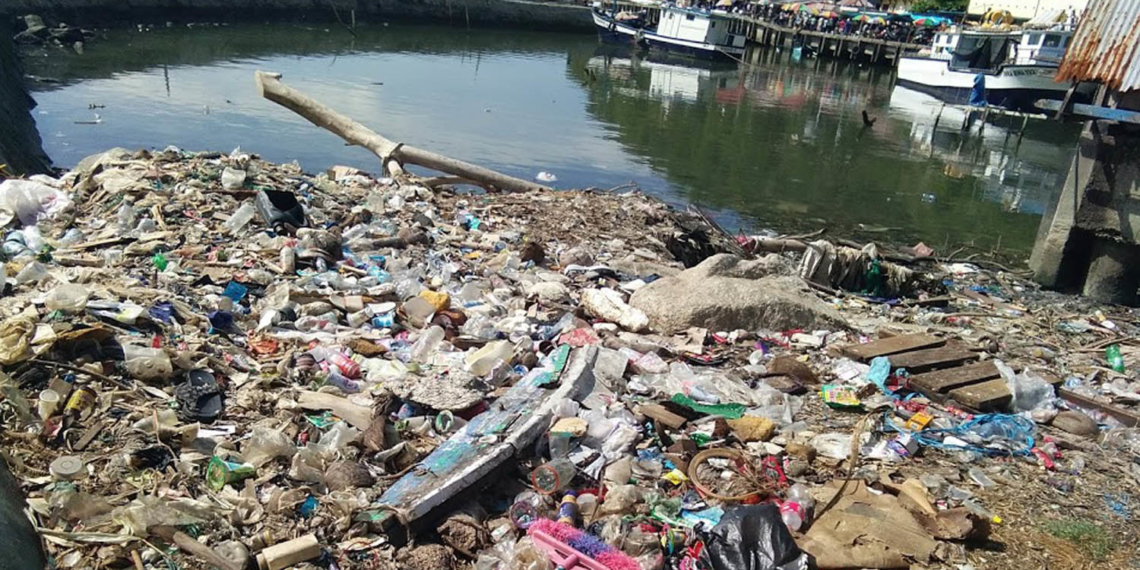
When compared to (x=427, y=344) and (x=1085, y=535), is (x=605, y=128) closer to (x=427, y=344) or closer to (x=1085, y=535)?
(x=427, y=344)

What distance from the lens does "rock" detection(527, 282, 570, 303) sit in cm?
589

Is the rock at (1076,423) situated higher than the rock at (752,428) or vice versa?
the rock at (752,428)

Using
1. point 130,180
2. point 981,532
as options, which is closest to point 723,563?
point 981,532

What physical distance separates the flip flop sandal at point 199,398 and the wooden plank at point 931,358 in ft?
13.9

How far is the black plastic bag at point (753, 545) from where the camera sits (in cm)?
301

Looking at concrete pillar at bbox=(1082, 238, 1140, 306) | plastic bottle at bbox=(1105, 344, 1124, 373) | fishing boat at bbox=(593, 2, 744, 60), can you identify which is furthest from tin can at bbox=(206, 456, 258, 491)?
fishing boat at bbox=(593, 2, 744, 60)

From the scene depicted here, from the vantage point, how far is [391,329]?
507 cm

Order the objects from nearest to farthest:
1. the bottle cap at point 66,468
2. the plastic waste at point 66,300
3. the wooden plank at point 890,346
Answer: the bottle cap at point 66,468
the plastic waste at point 66,300
the wooden plank at point 890,346

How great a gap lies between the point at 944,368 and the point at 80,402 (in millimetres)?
5158

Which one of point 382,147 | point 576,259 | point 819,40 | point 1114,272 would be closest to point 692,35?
point 819,40

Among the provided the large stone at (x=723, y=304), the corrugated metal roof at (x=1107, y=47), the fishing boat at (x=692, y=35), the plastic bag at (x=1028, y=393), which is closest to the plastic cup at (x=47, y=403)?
the large stone at (x=723, y=304)

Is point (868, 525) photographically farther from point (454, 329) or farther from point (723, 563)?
point (454, 329)

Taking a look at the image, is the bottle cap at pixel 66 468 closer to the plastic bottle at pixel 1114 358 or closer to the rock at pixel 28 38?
the plastic bottle at pixel 1114 358

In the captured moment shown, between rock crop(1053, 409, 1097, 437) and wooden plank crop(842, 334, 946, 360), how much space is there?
40.0 inches
